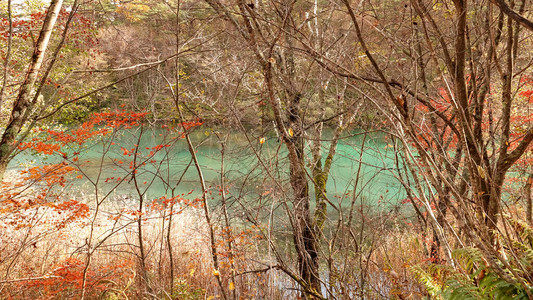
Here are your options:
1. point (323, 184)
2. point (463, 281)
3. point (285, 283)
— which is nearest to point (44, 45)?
point (463, 281)

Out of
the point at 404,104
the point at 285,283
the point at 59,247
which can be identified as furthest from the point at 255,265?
the point at 404,104

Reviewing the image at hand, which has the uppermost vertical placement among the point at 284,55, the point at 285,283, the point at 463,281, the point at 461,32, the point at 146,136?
the point at 146,136

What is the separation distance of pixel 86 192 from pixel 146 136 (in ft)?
20.6

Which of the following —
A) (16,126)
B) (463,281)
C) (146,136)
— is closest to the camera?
(16,126)

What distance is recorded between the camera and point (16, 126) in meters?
1.63

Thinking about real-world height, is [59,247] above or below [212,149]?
below

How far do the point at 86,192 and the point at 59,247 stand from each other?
3.93m

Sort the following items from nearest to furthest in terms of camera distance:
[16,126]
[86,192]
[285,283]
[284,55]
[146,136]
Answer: [16,126], [284,55], [285,283], [86,192], [146,136]

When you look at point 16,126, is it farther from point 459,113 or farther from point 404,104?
point 459,113

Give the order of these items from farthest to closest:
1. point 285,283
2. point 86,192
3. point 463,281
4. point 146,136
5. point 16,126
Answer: point 146,136 < point 86,192 < point 285,283 < point 463,281 < point 16,126

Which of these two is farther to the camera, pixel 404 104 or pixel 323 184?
pixel 323 184

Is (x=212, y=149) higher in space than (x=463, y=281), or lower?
higher

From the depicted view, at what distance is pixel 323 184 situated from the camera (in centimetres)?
516

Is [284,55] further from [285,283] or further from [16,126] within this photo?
[16,126]
